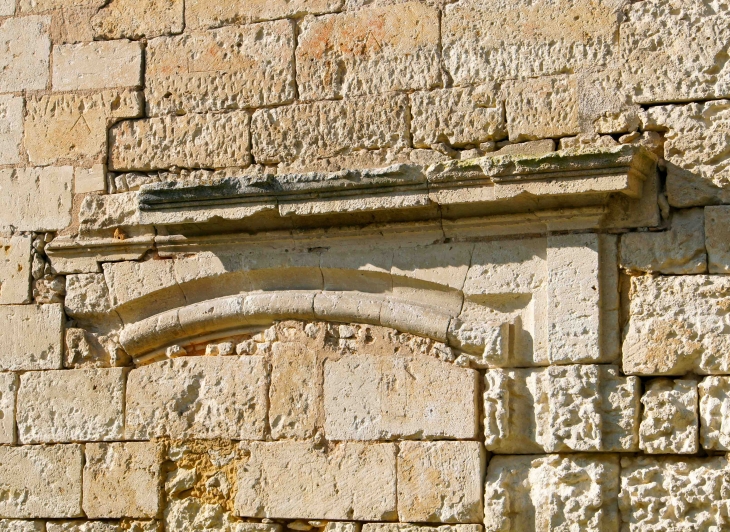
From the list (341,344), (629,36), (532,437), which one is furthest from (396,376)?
(629,36)

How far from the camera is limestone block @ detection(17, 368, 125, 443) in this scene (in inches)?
214

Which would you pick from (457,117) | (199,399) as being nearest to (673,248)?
(457,117)

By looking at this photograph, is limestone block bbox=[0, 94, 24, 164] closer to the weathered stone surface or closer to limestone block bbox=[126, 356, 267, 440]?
limestone block bbox=[126, 356, 267, 440]

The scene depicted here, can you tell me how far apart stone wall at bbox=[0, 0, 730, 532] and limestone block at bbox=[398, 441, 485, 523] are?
10mm

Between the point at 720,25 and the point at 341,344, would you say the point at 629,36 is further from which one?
the point at 341,344

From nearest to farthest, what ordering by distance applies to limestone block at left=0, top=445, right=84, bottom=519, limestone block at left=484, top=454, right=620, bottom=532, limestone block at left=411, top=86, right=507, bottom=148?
limestone block at left=484, top=454, right=620, bottom=532 → limestone block at left=411, top=86, right=507, bottom=148 → limestone block at left=0, top=445, right=84, bottom=519

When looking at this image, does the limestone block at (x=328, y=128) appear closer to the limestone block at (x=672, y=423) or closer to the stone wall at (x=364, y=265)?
the stone wall at (x=364, y=265)

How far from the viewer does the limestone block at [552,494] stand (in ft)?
15.1

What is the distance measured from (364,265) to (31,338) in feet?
5.95

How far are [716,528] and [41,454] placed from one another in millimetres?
3225

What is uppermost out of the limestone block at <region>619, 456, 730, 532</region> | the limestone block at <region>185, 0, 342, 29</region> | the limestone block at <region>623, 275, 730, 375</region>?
the limestone block at <region>185, 0, 342, 29</region>

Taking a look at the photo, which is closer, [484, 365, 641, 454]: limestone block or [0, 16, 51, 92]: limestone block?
[484, 365, 641, 454]: limestone block

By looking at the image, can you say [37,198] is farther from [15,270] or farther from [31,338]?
[31,338]

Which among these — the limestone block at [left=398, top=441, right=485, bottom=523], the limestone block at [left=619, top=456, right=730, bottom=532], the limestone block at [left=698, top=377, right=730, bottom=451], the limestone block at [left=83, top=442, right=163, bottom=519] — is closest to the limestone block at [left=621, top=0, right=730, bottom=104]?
the limestone block at [left=698, top=377, right=730, bottom=451]
